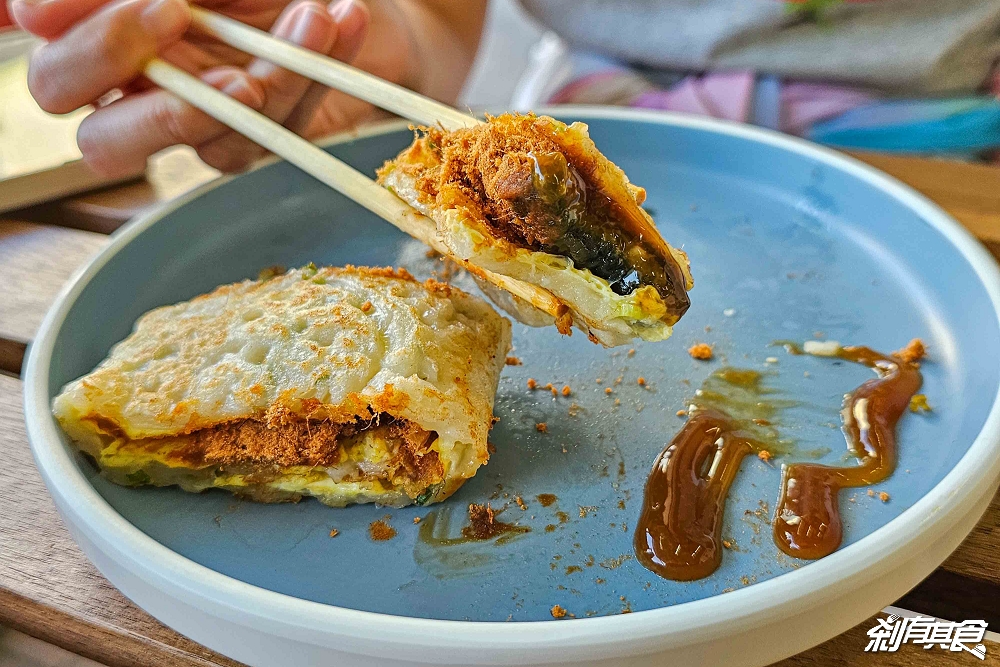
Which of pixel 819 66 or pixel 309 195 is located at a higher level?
pixel 819 66

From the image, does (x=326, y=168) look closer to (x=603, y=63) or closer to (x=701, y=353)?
(x=701, y=353)

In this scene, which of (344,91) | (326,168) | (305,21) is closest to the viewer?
(326,168)

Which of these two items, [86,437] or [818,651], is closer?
[818,651]

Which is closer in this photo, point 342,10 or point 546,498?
point 546,498

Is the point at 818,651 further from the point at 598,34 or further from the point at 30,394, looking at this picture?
the point at 598,34

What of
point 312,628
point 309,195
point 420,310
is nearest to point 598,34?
point 309,195

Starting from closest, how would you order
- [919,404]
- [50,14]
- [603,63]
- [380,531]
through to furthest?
[380,531] → [919,404] → [50,14] → [603,63]

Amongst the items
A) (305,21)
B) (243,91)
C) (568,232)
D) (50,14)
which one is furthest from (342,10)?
(568,232)
